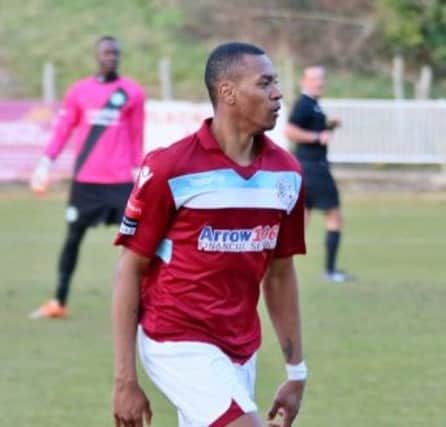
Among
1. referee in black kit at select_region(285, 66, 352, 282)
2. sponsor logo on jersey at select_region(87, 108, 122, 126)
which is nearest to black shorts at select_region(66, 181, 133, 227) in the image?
sponsor logo on jersey at select_region(87, 108, 122, 126)

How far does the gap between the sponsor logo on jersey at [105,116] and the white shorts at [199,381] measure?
6190 millimetres

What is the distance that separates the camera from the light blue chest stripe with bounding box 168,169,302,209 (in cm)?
486

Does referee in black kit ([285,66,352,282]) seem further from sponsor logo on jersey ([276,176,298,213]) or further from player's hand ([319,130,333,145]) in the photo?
sponsor logo on jersey ([276,176,298,213])

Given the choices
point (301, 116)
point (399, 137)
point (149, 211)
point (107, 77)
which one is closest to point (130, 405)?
point (149, 211)

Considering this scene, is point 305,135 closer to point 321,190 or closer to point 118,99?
point 321,190

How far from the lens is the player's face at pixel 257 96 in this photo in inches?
193

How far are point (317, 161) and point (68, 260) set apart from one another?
3.40 m

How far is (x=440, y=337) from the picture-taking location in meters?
10.3

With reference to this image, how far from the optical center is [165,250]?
16.4ft

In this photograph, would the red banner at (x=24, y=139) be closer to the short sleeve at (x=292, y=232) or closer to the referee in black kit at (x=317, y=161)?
the referee in black kit at (x=317, y=161)

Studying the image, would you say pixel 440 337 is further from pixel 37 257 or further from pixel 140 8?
pixel 140 8

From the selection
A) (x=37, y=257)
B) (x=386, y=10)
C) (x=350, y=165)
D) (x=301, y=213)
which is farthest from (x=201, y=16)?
(x=301, y=213)

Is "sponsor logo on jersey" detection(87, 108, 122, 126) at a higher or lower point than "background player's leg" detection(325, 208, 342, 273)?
higher

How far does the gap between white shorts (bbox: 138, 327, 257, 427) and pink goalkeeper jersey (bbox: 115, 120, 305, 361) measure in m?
0.05
